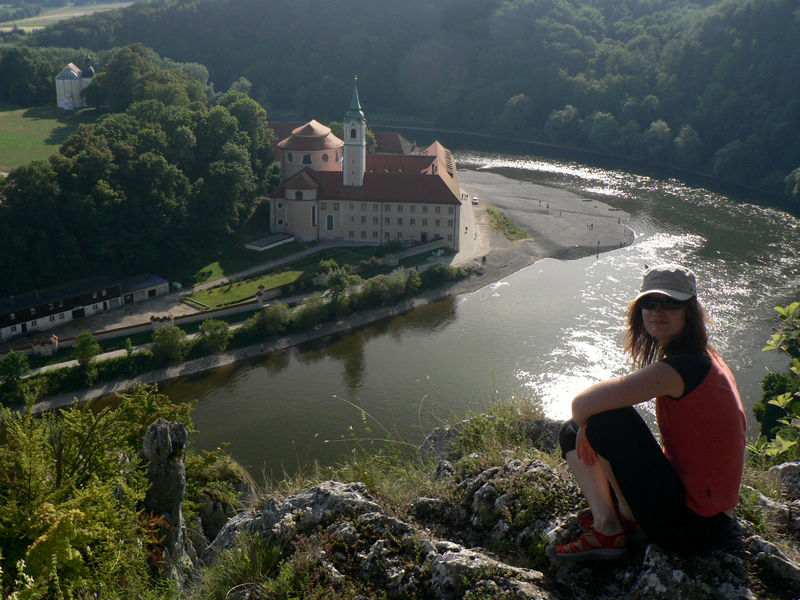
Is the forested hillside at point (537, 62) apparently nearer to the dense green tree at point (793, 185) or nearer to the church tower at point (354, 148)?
the dense green tree at point (793, 185)

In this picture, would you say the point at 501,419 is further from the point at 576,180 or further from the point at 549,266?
the point at 576,180

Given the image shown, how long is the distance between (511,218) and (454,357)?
82.6ft

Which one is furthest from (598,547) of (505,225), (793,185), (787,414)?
(793,185)

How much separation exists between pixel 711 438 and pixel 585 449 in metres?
0.86

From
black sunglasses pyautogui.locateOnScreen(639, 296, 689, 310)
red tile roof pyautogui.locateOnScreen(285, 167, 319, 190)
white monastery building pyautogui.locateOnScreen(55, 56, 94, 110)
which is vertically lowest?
red tile roof pyautogui.locateOnScreen(285, 167, 319, 190)

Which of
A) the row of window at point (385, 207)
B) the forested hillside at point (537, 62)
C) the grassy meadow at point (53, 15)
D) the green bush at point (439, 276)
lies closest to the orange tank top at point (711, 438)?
the green bush at point (439, 276)

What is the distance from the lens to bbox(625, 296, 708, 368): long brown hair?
547cm

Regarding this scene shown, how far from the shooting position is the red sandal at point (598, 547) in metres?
5.39

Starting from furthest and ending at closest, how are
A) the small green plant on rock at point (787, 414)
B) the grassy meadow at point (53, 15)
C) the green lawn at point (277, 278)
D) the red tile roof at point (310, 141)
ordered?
the grassy meadow at point (53, 15) < the red tile roof at point (310, 141) < the green lawn at point (277, 278) < the small green plant on rock at point (787, 414)

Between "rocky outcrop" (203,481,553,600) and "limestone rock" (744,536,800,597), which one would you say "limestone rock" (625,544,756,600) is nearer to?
"limestone rock" (744,536,800,597)

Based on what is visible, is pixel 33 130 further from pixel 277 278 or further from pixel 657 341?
pixel 657 341

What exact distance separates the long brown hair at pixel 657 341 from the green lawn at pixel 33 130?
49.2 m

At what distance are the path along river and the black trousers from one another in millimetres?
14509

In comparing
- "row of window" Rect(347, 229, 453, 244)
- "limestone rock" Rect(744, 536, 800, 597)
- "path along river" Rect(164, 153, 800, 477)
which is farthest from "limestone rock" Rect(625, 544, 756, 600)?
"row of window" Rect(347, 229, 453, 244)
